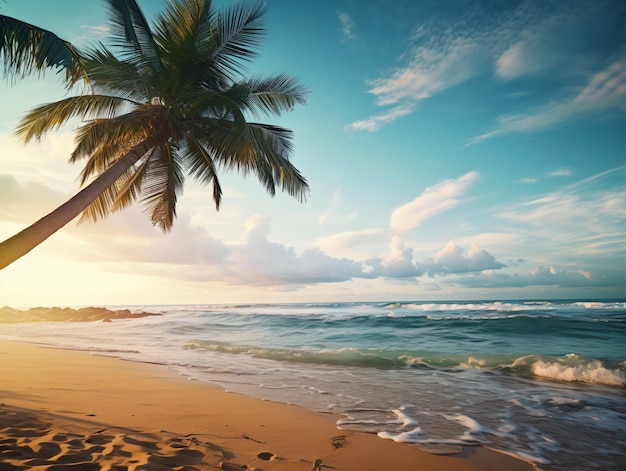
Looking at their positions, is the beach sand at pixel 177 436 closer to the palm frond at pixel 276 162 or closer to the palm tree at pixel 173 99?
the palm tree at pixel 173 99

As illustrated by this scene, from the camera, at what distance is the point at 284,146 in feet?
29.9

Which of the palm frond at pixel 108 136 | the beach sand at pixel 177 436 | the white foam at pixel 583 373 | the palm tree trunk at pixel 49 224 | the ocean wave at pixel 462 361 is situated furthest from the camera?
the ocean wave at pixel 462 361

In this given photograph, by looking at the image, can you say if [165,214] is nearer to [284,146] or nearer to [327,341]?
[284,146]

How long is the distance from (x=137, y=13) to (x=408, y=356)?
11.6 meters

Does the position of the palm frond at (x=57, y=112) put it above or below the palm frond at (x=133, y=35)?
below

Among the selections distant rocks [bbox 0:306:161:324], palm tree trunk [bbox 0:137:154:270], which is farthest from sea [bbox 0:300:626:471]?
distant rocks [bbox 0:306:161:324]

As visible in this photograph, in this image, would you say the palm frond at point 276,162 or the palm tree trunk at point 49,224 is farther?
the palm frond at point 276,162

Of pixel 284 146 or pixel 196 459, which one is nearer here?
pixel 196 459

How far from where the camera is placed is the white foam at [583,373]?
7.66 meters

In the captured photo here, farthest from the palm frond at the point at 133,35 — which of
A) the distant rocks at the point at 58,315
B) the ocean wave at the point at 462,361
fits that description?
the distant rocks at the point at 58,315

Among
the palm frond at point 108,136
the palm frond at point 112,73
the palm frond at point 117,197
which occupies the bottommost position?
the palm frond at point 117,197

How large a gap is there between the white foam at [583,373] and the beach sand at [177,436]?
6048 mm

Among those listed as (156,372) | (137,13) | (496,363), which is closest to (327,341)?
(496,363)

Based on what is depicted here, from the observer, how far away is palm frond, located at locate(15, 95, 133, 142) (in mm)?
7152
